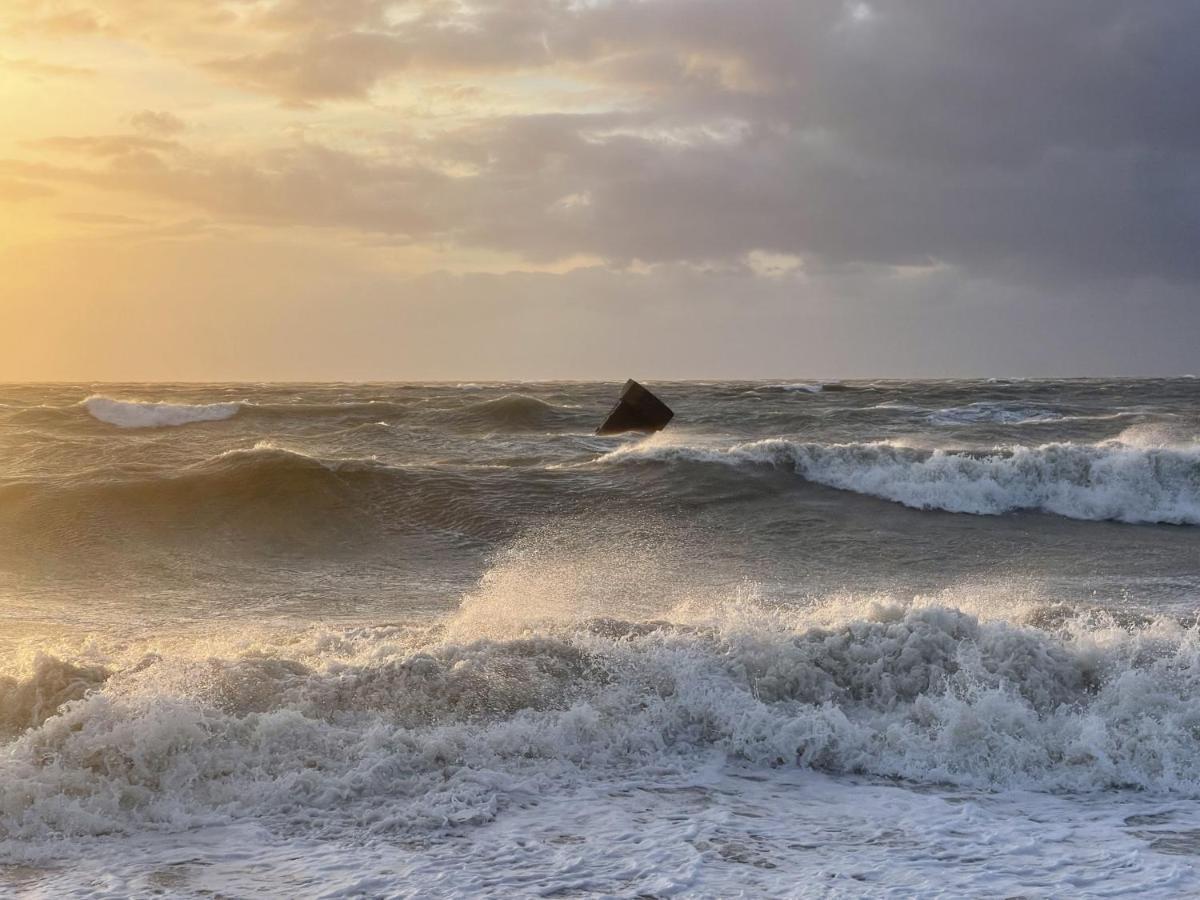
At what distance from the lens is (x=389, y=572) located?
12.7m

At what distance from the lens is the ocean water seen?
5.04 meters

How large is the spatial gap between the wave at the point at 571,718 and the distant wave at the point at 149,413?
77.0 ft

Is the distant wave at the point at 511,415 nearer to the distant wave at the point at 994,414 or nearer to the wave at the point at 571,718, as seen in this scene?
the distant wave at the point at 994,414

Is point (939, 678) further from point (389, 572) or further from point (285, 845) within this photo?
point (389, 572)

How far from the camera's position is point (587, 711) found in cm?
670

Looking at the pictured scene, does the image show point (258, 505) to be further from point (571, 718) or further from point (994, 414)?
point (994, 414)

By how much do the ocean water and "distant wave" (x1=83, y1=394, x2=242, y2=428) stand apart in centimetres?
1475

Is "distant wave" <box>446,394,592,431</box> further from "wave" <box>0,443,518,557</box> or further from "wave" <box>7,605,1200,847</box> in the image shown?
"wave" <box>7,605,1200,847</box>

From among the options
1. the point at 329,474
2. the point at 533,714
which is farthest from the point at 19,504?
the point at 533,714

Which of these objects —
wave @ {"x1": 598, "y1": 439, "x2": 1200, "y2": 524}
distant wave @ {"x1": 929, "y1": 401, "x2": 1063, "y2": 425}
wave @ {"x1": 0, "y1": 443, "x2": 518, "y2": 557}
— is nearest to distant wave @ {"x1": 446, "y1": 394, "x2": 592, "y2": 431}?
wave @ {"x1": 598, "y1": 439, "x2": 1200, "y2": 524}

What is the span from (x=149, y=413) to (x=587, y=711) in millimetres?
27040

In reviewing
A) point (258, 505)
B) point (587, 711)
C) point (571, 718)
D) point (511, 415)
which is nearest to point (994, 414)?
point (511, 415)

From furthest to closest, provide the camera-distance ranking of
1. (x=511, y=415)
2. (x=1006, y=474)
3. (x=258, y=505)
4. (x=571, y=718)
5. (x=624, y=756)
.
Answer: (x=511, y=415)
(x=1006, y=474)
(x=258, y=505)
(x=571, y=718)
(x=624, y=756)

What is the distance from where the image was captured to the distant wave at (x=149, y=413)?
29094 millimetres
